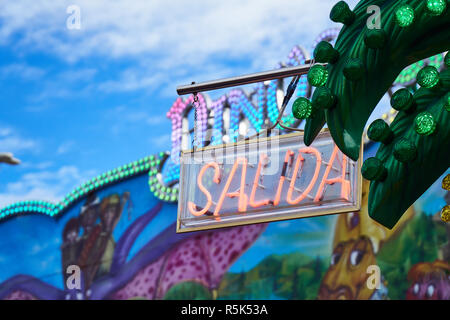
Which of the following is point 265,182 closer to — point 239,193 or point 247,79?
point 239,193

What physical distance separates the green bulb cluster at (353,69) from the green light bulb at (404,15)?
25 cm

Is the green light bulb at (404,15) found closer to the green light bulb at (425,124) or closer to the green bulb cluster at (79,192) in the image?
the green light bulb at (425,124)

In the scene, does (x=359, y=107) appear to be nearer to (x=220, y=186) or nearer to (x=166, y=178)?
(x=220, y=186)

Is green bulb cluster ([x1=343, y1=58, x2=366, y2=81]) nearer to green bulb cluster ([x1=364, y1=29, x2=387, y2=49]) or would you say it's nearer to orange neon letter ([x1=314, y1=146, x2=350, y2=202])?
green bulb cluster ([x1=364, y1=29, x2=387, y2=49])

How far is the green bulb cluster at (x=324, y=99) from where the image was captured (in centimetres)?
425

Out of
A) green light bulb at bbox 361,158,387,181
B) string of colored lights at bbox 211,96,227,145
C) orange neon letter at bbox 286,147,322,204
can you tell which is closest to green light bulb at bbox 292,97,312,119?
green light bulb at bbox 361,158,387,181

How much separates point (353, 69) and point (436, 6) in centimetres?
44

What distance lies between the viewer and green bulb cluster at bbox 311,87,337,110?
13.9 feet

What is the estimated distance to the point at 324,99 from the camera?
4.25 meters

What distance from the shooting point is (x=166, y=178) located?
605 inches

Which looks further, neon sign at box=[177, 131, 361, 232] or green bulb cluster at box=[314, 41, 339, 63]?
neon sign at box=[177, 131, 361, 232]

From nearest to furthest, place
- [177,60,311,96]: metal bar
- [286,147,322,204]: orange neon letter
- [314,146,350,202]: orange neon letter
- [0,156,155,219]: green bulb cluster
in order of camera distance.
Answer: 1. [177,60,311,96]: metal bar
2. [314,146,350,202]: orange neon letter
3. [286,147,322,204]: orange neon letter
4. [0,156,155,219]: green bulb cluster

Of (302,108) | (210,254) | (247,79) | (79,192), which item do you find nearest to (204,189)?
(247,79)

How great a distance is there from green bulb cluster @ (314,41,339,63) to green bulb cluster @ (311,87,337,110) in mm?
161
